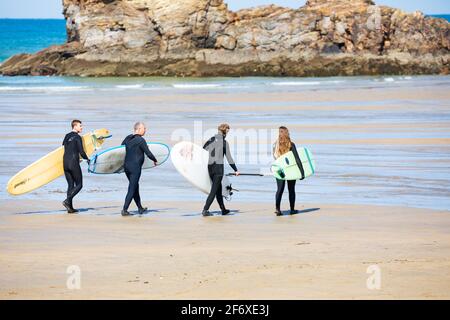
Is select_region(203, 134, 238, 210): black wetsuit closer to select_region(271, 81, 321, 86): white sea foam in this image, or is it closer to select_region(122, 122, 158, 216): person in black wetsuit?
select_region(122, 122, 158, 216): person in black wetsuit

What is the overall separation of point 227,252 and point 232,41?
53.8m

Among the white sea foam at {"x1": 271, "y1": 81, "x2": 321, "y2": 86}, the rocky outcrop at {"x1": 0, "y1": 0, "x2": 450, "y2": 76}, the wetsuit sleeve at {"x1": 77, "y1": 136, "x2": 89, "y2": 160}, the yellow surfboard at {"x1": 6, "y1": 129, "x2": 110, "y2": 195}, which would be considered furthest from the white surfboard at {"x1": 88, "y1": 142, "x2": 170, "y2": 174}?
the rocky outcrop at {"x1": 0, "y1": 0, "x2": 450, "y2": 76}

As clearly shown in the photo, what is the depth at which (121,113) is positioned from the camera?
32.1 m

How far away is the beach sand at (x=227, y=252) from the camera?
29.8 feet

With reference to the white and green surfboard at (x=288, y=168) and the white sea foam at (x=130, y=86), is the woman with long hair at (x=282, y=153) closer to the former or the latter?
the white and green surfboard at (x=288, y=168)

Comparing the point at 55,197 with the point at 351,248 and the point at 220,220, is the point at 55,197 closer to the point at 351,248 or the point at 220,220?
the point at 220,220

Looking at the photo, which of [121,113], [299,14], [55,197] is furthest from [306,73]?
[55,197]

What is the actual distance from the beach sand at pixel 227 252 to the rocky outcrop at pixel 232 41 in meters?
47.4

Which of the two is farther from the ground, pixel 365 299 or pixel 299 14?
pixel 299 14

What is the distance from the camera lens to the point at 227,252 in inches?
431

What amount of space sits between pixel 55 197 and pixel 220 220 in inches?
142

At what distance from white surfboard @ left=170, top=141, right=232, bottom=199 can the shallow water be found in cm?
112

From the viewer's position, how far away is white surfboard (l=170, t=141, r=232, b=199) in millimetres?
14250
